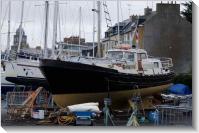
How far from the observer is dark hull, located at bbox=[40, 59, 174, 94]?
28.0 feet

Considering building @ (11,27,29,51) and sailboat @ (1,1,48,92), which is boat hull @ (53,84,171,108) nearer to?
sailboat @ (1,1,48,92)

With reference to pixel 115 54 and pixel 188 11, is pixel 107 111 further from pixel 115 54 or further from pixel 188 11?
pixel 188 11

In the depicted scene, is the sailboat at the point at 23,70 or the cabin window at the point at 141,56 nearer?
the cabin window at the point at 141,56

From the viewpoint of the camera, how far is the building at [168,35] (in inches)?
316

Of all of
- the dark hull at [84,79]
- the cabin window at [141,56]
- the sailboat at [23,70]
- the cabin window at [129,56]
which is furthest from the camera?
the cabin window at [129,56]

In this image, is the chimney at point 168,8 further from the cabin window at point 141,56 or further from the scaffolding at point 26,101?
the scaffolding at point 26,101

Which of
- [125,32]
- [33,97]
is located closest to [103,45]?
[125,32]

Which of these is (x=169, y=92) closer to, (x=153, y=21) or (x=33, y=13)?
(x=153, y=21)

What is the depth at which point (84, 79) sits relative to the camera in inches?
340

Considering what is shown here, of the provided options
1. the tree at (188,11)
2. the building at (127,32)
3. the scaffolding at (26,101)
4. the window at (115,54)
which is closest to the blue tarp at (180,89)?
the building at (127,32)

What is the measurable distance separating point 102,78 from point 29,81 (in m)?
1.83

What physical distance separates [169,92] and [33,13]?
265cm

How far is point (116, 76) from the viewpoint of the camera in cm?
880

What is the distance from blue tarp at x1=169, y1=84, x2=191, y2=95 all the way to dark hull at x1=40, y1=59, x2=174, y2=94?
14 centimetres
